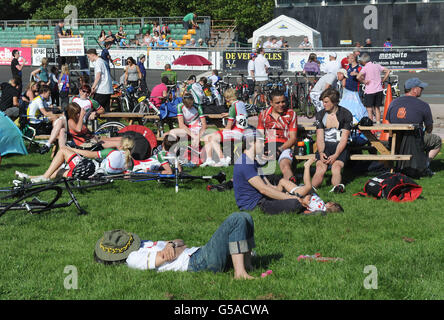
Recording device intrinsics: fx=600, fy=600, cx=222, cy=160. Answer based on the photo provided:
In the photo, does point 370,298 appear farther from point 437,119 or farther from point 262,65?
point 262,65

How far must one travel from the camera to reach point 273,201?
7863 mm

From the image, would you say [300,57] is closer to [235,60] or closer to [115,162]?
[235,60]

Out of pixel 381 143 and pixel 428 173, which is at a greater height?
pixel 381 143

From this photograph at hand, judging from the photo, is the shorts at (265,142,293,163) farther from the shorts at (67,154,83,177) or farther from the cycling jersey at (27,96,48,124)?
the cycling jersey at (27,96,48,124)

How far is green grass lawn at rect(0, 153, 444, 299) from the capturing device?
5320 millimetres

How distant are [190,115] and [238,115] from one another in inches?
43.9

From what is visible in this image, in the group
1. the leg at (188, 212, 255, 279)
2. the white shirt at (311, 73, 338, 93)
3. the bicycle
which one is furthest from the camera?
the white shirt at (311, 73, 338, 93)

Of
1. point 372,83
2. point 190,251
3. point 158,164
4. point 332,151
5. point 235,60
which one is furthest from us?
point 235,60

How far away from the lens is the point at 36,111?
572 inches

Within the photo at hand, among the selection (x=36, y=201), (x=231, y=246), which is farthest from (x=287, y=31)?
(x=231, y=246)

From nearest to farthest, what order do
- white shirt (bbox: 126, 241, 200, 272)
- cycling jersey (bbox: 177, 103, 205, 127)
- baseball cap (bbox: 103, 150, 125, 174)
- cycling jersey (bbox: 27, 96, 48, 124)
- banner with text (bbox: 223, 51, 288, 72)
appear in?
white shirt (bbox: 126, 241, 200, 272) → baseball cap (bbox: 103, 150, 125, 174) → cycling jersey (bbox: 177, 103, 205, 127) → cycling jersey (bbox: 27, 96, 48, 124) → banner with text (bbox: 223, 51, 288, 72)

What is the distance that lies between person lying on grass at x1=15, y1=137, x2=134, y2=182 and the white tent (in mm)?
31149

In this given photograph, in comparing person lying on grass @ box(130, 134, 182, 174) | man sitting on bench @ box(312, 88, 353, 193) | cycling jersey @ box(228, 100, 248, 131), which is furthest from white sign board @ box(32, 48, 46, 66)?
man sitting on bench @ box(312, 88, 353, 193)

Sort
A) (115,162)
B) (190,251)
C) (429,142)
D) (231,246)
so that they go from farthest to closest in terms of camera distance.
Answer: (429,142) < (115,162) < (190,251) < (231,246)
